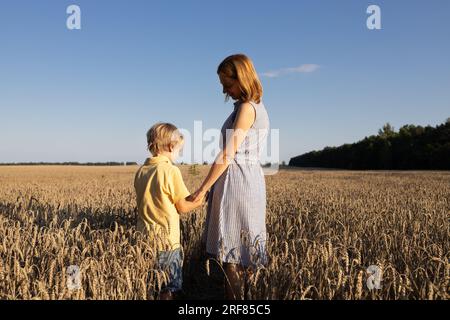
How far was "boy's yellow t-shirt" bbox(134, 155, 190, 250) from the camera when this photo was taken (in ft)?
9.62

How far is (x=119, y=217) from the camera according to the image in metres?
4.78

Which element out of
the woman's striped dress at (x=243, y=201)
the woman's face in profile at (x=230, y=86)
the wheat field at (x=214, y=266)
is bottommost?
the wheat field at (x=214, y=266)

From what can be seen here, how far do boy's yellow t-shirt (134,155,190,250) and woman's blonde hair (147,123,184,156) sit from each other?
70mm

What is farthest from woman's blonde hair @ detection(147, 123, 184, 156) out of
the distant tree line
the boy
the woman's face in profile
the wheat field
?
the distant tree line

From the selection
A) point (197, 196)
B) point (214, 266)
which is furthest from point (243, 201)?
point (214, 266)

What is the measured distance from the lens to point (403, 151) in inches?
2104

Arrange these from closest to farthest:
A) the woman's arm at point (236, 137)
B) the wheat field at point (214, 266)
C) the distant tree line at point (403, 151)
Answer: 1. the wheat field at point (214, 266)
2. the woman's arm at point (236, 137)
3. the distant tree line at point (403, 151)

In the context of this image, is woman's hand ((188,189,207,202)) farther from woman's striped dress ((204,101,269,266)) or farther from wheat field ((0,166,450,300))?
wheat field ((0,166,450,300))

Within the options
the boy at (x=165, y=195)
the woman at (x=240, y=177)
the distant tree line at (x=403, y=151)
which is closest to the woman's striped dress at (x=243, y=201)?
the woman at (x=240, y=177)

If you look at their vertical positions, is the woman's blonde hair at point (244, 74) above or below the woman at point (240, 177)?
above

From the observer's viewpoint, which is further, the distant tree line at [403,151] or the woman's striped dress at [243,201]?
the distant tree line at [403,151]

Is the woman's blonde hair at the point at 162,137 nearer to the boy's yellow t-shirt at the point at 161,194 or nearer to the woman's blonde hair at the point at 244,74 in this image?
the boy's yellow t-shirt at the point at 161,194

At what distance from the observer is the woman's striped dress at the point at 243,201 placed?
8.94 feet
